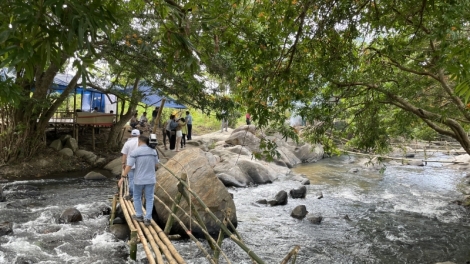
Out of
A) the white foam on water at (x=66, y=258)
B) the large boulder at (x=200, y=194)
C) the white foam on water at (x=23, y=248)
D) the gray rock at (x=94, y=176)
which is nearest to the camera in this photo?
the white foam on water at (x=66, y=258)

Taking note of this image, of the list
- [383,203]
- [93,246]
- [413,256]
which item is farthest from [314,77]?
[383,203]

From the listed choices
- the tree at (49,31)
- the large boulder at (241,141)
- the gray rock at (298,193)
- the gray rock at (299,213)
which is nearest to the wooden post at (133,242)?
the tree at (49,31)

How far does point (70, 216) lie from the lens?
28.9 feet

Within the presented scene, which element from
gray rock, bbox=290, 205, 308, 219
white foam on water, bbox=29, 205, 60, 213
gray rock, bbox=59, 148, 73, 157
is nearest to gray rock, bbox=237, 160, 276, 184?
gray rock, bbox=290, 205, 308, 219

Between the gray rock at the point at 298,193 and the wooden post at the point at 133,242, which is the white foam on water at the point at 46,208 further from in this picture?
the gray rock at the point at 298,193

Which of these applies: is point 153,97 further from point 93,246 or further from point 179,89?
point 93,246

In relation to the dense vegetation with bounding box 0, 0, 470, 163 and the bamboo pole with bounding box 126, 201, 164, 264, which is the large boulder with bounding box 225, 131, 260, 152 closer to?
the dense vegetation with bounding box 0, 0, 470, 163

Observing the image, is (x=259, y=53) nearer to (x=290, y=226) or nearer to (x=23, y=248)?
(x=23, y=248)

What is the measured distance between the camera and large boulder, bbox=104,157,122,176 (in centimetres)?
1464

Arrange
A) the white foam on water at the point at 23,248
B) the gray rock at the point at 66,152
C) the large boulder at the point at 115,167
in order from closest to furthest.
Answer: the white foam on water at the point at 23,248
the large boulder at the point at 115,167
the gray rock at the point at 66,152

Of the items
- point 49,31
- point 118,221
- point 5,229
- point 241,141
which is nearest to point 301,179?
point 241,141

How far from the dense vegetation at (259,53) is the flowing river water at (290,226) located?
249cm

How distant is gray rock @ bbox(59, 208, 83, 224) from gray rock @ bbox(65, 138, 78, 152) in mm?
7895

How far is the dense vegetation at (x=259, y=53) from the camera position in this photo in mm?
2049
